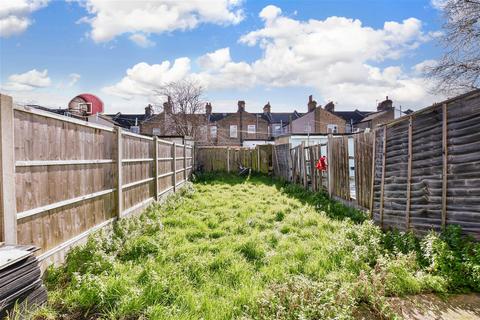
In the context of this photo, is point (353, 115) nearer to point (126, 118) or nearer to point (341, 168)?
point (126, 118)

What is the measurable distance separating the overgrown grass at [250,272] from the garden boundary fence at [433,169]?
0.37m

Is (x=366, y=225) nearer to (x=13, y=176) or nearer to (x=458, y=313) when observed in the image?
(x=458, y=313)

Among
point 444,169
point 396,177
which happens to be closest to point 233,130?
point 396,177

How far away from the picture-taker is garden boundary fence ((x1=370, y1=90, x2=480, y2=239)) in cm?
381

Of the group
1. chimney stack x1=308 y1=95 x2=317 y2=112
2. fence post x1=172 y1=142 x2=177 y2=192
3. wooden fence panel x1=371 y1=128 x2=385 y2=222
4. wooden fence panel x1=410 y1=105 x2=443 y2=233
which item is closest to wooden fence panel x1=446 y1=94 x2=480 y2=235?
wooden fence panel x1=410 y1=105 x2=443 y2=233

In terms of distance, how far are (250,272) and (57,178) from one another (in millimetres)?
2591

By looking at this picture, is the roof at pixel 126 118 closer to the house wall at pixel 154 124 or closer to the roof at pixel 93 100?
the house wall at pixel 154 124

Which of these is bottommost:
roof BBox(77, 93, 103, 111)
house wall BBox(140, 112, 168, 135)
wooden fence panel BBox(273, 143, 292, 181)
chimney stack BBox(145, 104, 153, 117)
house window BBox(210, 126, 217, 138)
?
wooden fence panel BBox(273, 143, 292, 181)

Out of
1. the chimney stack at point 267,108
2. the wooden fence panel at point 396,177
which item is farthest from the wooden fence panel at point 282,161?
the chimney stack at point 267,108

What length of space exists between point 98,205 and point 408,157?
5.04 metres

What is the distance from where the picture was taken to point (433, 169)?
4.34 meters

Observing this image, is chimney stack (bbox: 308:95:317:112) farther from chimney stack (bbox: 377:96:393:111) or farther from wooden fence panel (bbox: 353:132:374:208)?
wooden fence panel (bbox: 353:132:374:208)

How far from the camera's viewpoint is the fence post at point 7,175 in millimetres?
2654

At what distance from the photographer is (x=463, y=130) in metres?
3.92
